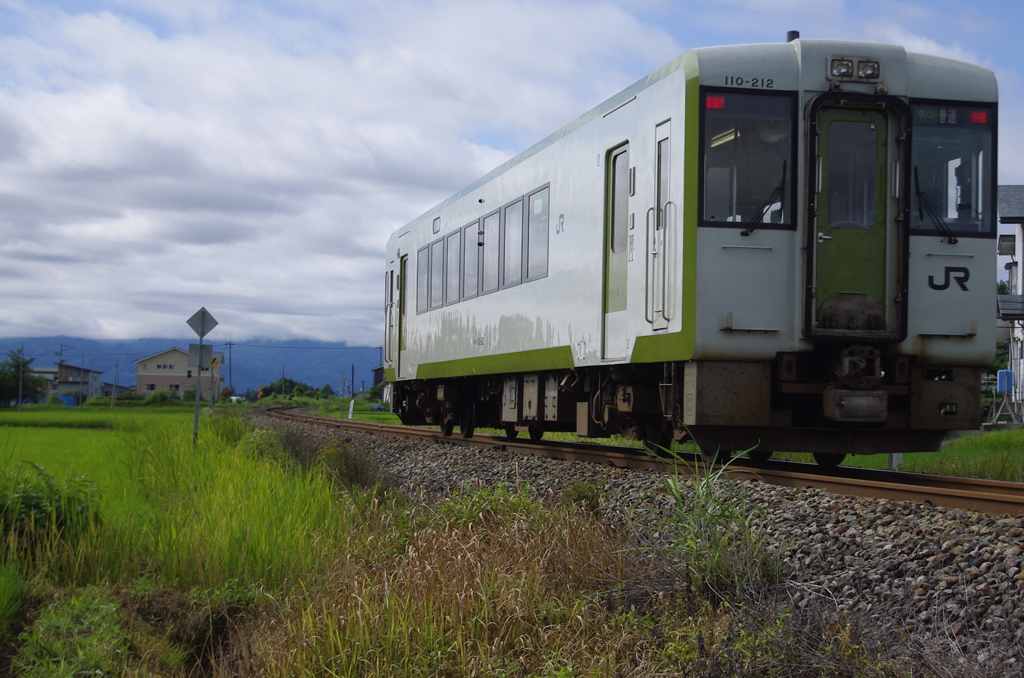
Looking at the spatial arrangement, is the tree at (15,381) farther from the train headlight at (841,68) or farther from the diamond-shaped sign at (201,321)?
the train headlight at (841,68)

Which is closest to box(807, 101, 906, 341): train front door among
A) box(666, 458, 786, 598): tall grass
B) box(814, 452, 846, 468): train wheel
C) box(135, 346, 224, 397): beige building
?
box(814, 452, 846, 468): train wheel

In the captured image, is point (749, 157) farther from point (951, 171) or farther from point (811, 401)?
point (811, 401)

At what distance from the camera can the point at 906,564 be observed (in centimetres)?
474

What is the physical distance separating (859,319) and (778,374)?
750mm

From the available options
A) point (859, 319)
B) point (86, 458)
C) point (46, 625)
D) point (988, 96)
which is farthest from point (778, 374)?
point (86, 458)

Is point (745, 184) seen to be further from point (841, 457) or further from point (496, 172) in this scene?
point (496, 172)

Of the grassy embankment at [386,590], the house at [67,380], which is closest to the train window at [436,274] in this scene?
the grassy embankment at [386,590]

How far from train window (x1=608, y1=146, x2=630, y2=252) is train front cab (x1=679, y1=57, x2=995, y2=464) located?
1213 millimetres

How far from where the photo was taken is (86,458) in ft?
41.5

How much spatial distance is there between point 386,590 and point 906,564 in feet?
8.27

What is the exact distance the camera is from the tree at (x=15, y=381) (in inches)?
2781

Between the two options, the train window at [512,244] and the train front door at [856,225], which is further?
the train window at [512,244]

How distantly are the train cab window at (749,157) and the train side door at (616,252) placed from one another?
3.68ft

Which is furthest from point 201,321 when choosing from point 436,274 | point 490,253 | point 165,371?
point 165,371
